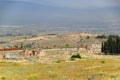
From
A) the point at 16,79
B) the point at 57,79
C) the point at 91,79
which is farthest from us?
the point at 16,79

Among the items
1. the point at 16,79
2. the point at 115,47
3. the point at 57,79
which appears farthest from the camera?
the point at 115,47

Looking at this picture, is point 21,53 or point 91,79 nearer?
point 91,79

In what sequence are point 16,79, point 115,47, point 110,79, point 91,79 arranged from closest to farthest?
point 110,79, point 91,79, point 16,79, point 115,47

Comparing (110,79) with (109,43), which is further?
(109,43)

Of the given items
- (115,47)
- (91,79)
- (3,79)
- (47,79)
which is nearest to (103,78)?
(91,79)

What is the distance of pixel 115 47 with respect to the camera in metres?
154

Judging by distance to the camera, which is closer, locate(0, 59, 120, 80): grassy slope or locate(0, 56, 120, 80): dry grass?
locate(0, 56, 120, 80): dry grass

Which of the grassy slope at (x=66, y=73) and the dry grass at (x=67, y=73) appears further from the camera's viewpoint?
the grassy slope at (x=66, y=73)

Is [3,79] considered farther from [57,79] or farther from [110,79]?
[110,79]

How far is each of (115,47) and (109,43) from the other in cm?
394

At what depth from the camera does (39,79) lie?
123 feet

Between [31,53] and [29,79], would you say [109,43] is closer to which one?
[31,53]

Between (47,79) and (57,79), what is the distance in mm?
1261

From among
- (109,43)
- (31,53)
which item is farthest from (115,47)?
(31,53)
